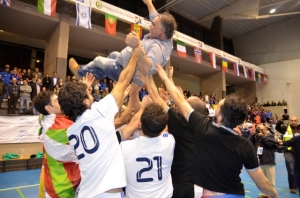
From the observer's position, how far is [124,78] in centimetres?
191

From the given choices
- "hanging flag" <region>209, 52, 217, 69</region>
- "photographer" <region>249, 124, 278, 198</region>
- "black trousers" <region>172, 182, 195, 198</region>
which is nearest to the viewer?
"black trousers" <region>172, 182, 195, 198</region>

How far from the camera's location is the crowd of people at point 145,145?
63.3 inches

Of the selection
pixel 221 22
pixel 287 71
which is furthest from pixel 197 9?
pixel 287 71

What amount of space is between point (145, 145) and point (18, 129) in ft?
24.1

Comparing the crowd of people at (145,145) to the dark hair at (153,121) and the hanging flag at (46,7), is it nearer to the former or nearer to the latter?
the dark hair at (153,121)

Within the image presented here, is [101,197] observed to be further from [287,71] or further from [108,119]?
[287,71]

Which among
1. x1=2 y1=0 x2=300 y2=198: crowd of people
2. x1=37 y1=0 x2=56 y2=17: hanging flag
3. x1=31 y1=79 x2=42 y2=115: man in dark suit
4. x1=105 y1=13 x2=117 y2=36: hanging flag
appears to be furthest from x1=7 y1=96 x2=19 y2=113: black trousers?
x1=2 y1=0 x2=300 y2=198: crowd of people

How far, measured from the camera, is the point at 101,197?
1.53 meters

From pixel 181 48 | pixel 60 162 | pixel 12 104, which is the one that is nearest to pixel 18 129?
pixel 12 104

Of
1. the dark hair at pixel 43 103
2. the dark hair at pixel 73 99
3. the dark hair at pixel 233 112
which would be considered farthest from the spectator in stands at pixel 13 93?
the dark hair at pixel 233 112

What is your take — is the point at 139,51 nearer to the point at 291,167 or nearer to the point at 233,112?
the point at 233,112

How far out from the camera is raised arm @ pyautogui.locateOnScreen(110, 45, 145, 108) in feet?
5.89

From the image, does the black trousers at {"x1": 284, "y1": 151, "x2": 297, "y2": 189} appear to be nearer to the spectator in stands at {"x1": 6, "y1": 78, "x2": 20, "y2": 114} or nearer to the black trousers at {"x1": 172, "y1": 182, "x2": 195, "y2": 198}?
the black trousers at {"x1": 172, "y1": 182, "x2": 195, "y2": 198}

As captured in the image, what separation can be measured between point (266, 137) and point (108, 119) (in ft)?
15.5
